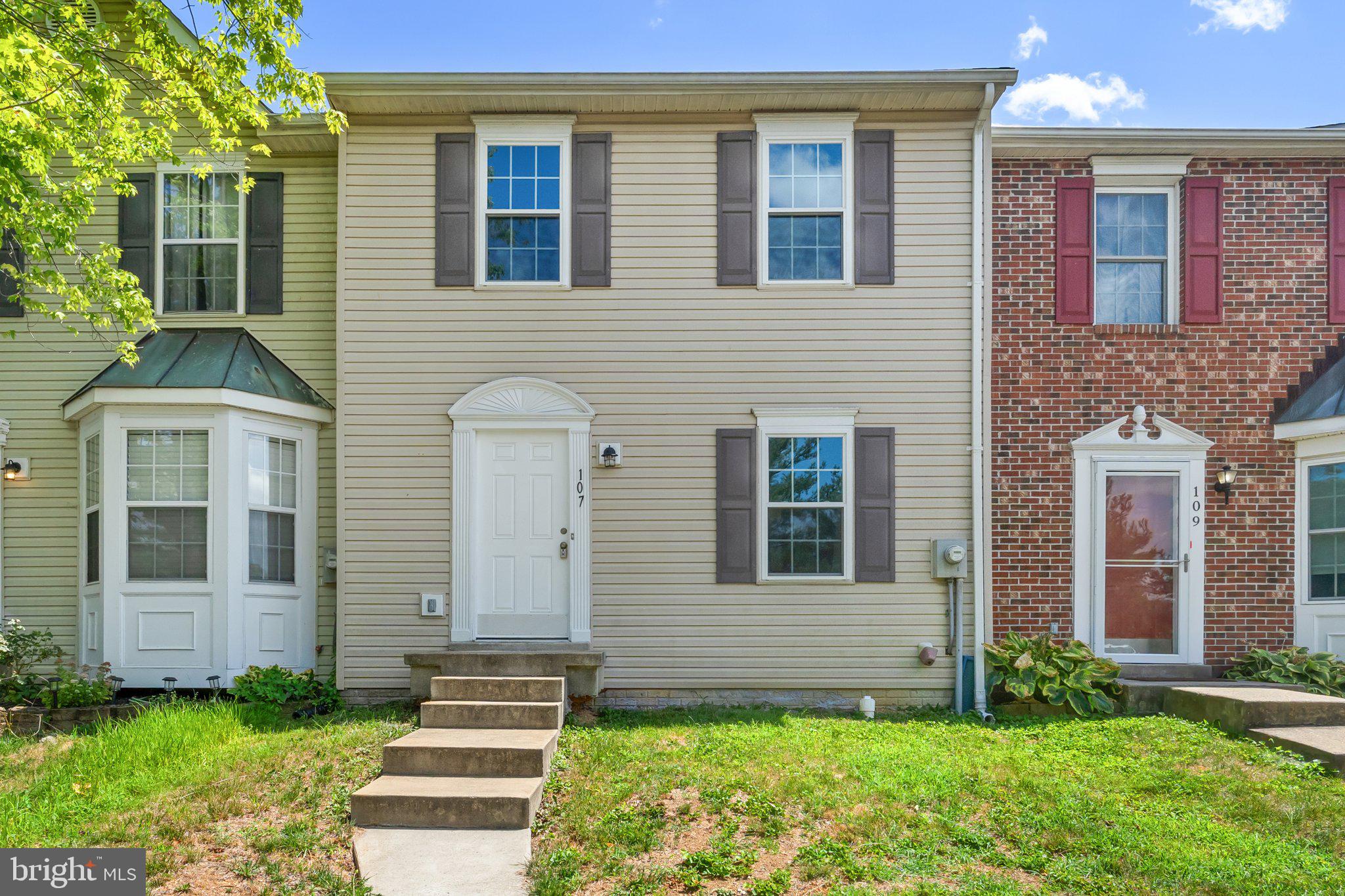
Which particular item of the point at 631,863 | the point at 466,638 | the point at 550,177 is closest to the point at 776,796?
the point at 631,863

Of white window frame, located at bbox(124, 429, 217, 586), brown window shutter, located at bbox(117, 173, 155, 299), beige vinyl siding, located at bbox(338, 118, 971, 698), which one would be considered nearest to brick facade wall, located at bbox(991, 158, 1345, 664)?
beige vinyl siding, located at bbox(338, 118, 971, 698)

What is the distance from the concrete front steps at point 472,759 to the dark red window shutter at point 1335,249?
7.50 m

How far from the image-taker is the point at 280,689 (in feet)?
24.6

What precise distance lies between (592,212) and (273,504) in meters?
3.73

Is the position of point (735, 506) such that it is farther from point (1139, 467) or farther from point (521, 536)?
point (1139, 467)

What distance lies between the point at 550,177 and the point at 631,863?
563 cm

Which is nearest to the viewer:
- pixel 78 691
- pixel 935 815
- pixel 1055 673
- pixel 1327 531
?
pixel 935 815

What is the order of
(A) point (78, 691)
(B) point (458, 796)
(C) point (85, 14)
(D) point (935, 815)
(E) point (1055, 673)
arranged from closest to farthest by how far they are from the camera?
(D) point (935, 815) → (B) point (458, 796) → (A) point (78, 691) → (E) point (1055, 673) → (C) point (85, 14)

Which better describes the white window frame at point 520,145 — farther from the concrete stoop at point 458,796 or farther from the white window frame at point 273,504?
the concrete stoop at point 458,796

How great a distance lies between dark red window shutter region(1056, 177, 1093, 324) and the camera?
8.24 meters

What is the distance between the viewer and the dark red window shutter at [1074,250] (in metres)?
8.24

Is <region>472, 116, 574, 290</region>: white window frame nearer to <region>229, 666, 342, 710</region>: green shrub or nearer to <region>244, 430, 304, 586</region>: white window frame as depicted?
<region>244, 430, 304, 586</region>: white window frame

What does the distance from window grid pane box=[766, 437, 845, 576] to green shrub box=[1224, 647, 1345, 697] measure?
3616mm

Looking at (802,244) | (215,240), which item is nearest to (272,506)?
(215,240)
